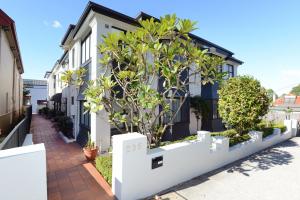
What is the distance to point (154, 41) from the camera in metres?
6.14

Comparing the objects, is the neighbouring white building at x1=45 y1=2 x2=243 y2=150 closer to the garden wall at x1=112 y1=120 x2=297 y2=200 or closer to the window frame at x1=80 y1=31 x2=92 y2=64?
the window frame at x1=80 y1=31 x2=92 y2=64

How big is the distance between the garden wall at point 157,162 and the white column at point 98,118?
13.0ft

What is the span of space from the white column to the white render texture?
16.6 feet

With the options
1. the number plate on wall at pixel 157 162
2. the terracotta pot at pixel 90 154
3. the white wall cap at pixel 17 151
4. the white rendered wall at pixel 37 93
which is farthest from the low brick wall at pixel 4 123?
the white rendered wall at pixel 37 93

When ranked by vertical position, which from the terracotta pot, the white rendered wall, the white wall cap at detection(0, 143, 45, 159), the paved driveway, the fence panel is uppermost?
the white rendered wall

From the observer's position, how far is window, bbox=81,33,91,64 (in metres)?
10.4

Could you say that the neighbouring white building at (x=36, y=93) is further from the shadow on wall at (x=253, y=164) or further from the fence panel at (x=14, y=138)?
the shadow on wall at (x=253, y=164)

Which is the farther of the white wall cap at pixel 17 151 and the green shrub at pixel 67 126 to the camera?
the green shrub at pixel 67 126

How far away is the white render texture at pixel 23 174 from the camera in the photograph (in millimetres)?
3143

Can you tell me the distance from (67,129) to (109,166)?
818cm

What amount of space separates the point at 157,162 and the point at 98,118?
460 cm

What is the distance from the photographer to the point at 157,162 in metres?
5.26

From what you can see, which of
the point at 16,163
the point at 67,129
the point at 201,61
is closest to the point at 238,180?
the point at 201,61

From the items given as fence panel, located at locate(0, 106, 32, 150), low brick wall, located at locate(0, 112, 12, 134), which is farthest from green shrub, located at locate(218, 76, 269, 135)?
low brick wall, located at locate(0, 112, 12, 134)
